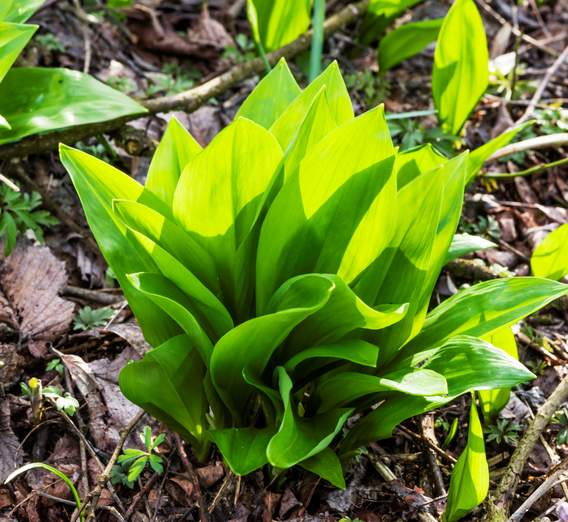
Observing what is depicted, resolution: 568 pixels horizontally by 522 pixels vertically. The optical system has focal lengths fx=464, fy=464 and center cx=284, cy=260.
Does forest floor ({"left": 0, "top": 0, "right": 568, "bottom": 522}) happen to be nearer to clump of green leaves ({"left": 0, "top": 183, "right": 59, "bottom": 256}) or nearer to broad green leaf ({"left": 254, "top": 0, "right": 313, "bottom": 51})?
clump of green leaves ({"left": 0, "top": 183, "right": 59, "bottom": 256})

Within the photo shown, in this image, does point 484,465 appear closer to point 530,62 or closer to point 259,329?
point 259,329

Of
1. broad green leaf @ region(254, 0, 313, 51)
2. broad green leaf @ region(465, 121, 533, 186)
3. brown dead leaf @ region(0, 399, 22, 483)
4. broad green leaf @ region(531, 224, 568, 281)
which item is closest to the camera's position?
brown dead leaf @ region(0, 399, 22, 483)

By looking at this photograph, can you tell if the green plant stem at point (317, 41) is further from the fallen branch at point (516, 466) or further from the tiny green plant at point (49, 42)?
the fallen branch at point (516, 466)

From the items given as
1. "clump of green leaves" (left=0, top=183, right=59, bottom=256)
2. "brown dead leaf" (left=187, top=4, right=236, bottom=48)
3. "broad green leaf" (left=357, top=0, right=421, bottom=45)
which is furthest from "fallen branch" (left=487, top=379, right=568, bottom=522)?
"brown dead leaf" (left=187, top=4, right=236, bottom=48)

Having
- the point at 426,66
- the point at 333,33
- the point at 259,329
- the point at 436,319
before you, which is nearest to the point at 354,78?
the point at 333,33

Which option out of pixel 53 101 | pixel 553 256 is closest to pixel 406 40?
pixel 553 256

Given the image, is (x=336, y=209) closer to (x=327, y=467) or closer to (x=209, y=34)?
(x=327, y=467)

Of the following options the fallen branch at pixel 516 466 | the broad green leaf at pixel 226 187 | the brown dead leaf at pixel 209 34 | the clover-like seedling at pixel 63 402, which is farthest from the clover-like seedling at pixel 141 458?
the brown dead leaf at pixel 209 34
